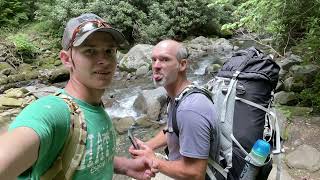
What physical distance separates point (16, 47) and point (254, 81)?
12.5 meters

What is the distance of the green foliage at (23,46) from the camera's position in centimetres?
1355

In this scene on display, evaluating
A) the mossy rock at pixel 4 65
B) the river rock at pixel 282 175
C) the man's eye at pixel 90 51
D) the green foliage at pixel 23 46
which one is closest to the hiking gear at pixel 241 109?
the man's eye at pixel 90 51

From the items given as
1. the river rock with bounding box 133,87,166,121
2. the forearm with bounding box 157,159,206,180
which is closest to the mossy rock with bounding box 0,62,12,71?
the river rock with bounding box 133,87,166,121

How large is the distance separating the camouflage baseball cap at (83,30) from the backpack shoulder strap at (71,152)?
309 mm

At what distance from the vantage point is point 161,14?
1561 cm

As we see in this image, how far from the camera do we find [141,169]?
→ 219 cm

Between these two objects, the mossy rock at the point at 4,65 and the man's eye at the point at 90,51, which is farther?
the mossy rock at the point at 4,65

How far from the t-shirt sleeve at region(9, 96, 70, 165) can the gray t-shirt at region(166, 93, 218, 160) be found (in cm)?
107

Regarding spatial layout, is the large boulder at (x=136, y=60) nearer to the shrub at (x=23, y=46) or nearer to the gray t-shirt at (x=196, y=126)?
the shrub at (x=23, y=46)

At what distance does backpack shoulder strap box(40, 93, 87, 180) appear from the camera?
4.79ft

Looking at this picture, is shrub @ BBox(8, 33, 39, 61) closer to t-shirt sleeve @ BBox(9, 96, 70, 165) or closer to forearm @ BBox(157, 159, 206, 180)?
forearm @ BBox(157, 159, 206, 180)

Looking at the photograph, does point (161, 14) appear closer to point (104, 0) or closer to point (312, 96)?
point (104, 0)

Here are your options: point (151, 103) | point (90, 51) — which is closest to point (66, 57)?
point (90, 51)

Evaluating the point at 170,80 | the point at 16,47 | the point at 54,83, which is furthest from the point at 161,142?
the point at 16,47
